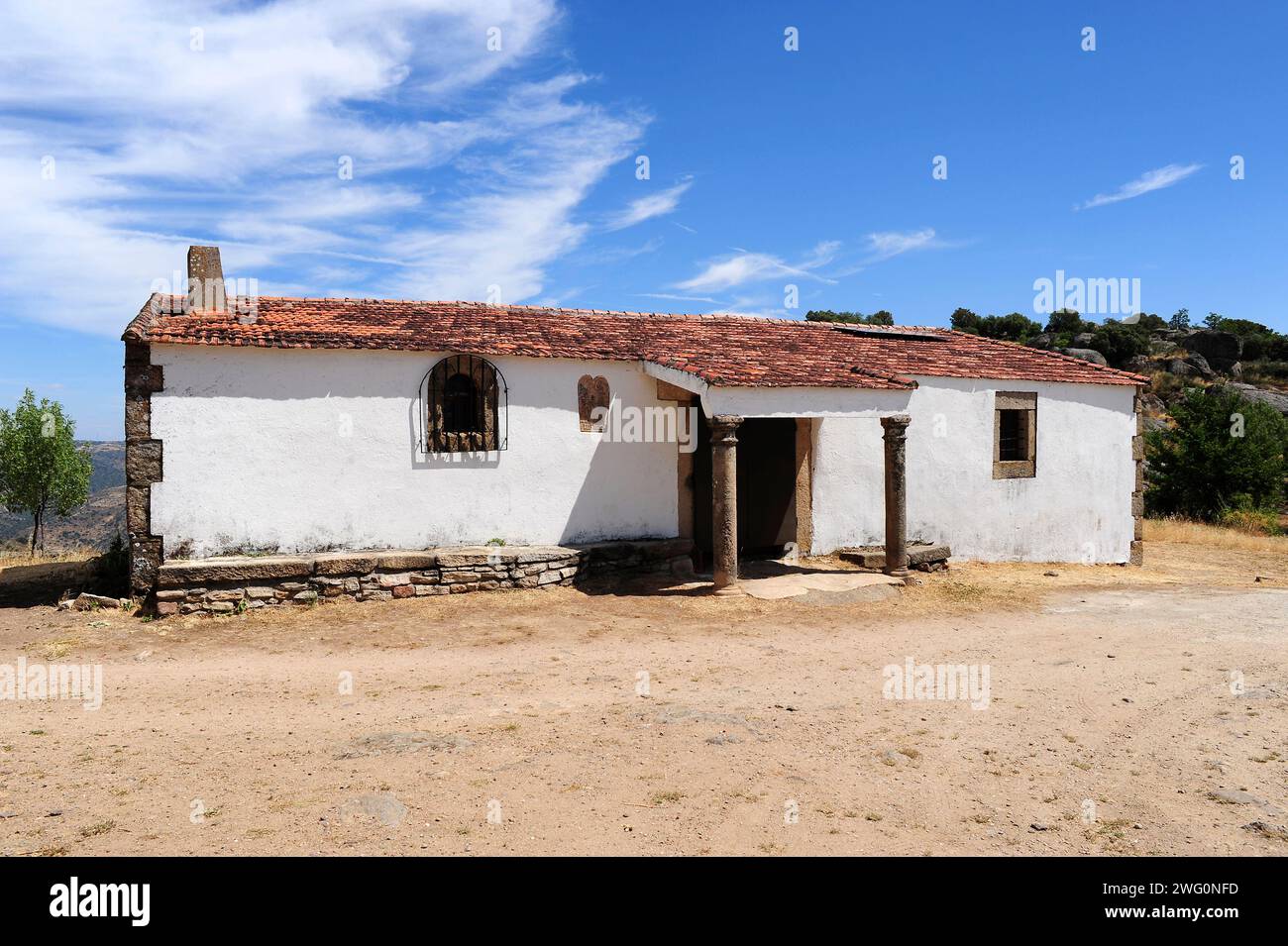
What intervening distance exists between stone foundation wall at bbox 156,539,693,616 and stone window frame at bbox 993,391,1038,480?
23.3ft

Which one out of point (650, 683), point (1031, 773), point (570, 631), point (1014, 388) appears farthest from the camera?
point (1014, 388)

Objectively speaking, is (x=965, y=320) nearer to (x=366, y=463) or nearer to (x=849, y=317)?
(x=849, y=317)

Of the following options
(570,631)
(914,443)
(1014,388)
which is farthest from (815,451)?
(570,631)

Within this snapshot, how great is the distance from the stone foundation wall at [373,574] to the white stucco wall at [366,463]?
440 mm

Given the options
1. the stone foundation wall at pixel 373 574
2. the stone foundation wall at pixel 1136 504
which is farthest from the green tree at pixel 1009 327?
the stone foundation wall at pixel 373 574

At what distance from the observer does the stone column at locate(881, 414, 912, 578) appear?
11.6 metres

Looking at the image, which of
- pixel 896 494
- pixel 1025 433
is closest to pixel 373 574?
pixel 896 494

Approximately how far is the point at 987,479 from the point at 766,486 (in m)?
4.30

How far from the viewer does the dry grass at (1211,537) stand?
59.1 feet

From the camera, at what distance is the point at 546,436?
462 inches

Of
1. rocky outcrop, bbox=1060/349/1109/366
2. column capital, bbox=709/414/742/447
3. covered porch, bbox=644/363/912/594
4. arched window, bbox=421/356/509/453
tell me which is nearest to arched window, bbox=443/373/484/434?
arched window, bbox=421/356/509/453

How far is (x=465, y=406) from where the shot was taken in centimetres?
1146
